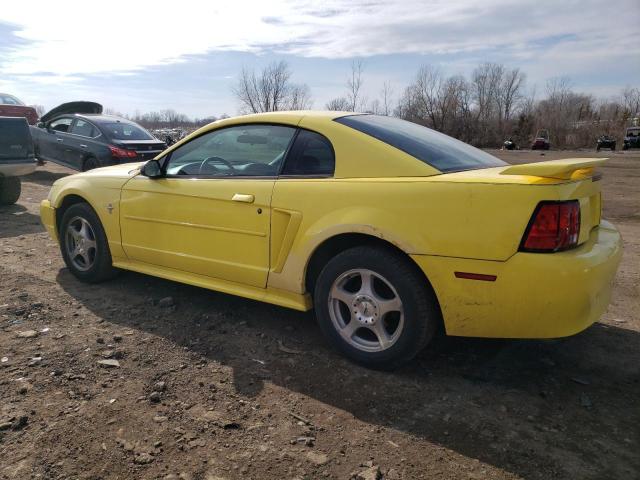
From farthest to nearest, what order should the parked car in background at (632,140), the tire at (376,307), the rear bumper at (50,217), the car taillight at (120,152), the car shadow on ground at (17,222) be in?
the parked car in background at (632,140) < the car taillight at (120,152) < the car shadow on ground at (17,222) < the rear bumper at (50,217) < the tire at (376,307)

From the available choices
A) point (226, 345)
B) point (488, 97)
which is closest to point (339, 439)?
point (226, 345)

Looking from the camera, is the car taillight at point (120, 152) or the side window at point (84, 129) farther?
the side window at point (84, 129)

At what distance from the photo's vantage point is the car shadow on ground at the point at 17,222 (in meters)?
6.67

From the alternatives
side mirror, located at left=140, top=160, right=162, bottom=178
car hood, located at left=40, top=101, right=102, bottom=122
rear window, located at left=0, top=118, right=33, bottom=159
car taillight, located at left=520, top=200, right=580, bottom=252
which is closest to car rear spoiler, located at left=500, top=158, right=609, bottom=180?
car taillight, located at left=520, top=200, right=580, bottom=252

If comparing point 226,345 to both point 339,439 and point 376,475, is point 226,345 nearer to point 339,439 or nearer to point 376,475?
point 339,439

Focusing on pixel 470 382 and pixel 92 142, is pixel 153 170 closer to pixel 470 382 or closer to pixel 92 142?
pixel 470 382

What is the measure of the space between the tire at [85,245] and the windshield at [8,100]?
12973mm

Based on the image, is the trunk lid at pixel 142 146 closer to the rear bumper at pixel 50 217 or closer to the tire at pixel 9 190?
the tire at pixel 9 190

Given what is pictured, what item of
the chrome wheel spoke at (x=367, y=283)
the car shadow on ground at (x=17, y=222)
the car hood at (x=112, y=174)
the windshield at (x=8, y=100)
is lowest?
the car shadow on ground at (x=17, y=222)

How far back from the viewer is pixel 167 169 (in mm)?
3988

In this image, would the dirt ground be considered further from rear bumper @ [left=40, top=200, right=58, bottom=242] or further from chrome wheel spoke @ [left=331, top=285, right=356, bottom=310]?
rear bumper @ [left=40, top=200, right=58, bottom=242]

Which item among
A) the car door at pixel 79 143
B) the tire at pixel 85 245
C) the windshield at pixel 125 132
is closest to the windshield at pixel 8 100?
the car door at pixel 79 143

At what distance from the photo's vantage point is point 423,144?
3.26 metres

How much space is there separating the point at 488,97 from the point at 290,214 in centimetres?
7553
